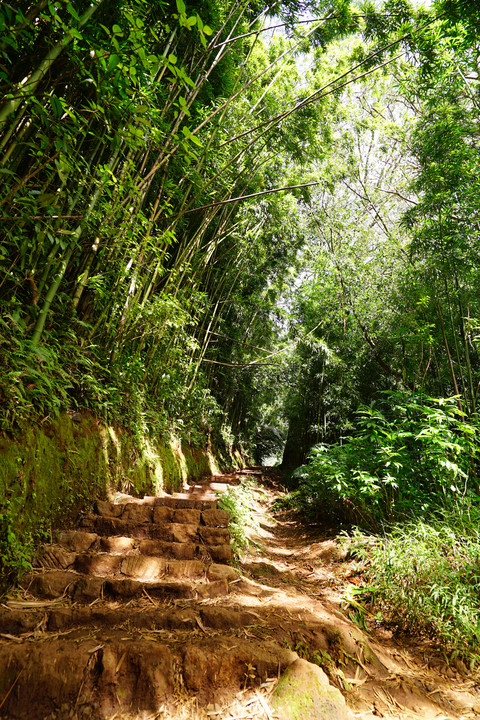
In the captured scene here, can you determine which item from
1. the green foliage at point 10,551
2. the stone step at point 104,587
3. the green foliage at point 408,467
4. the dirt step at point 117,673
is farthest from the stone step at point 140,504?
the green foliage at point 408,467

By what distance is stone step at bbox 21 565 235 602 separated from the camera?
1.55m

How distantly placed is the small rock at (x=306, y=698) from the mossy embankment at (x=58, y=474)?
1251 millimetres

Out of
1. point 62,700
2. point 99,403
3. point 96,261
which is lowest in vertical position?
point 62,700

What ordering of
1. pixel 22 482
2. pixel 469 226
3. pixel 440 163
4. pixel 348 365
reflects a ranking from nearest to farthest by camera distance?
pixel 22 482
pixel 469 226
pixel 440 163
pixel 348 365

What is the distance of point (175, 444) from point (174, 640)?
12.9 feet

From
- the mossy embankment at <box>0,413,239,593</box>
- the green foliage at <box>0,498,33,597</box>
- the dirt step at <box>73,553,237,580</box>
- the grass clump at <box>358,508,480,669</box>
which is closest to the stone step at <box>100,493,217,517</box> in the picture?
the mossy embankment at <box>0,413,239,593</box>

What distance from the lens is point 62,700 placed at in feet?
3.35

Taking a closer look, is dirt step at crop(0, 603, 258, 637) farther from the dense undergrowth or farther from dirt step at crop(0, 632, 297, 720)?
the dense undergrowth

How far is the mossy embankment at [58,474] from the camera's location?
5.12 ft

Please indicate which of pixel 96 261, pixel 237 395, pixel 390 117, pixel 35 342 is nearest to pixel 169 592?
pixel 35 342

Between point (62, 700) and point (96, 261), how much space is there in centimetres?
263

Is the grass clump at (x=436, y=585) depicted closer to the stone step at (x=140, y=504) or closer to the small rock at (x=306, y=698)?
the small rock at (x=306, y=698)

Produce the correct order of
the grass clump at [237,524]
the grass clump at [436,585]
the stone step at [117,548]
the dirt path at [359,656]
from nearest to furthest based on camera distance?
the dirt path at [359,656]
the stone step at [117,548]
the grass clump at [436,585]
the grass clump at [237,524]

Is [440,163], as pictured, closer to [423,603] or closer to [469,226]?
[469,226]
